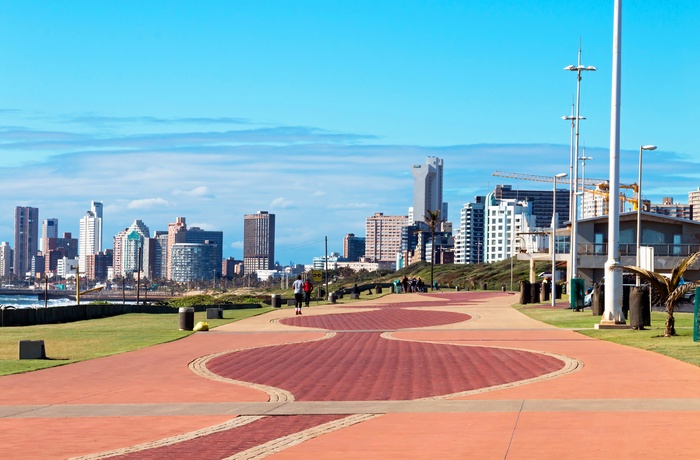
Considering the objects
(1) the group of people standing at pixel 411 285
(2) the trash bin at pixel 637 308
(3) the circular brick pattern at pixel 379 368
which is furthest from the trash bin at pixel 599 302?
(1) the group of people standing at pixel 411 285

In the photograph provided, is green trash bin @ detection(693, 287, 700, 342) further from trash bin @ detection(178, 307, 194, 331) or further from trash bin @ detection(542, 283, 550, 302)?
trash bin @ detection(542, 283, 550, 302)

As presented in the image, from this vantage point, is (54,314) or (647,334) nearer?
(647,334)

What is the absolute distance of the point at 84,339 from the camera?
2833cm

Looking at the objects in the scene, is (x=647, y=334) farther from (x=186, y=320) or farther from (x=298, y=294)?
(x=298, y=294)

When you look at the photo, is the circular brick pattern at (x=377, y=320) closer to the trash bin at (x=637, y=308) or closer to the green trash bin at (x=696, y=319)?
the trash bin at (x=637, y=308)

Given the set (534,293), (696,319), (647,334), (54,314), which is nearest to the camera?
(696,319)

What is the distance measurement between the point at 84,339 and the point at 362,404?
16.4 m

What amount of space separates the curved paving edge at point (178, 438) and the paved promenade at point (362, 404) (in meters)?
Result: 0.02

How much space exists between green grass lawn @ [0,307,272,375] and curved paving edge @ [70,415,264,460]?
310 inches

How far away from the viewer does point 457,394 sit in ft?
47.3

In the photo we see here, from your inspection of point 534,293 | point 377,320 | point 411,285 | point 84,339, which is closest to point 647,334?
point 377,320

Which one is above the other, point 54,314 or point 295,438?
point 295,438

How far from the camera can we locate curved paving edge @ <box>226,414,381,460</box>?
9983 millimetres

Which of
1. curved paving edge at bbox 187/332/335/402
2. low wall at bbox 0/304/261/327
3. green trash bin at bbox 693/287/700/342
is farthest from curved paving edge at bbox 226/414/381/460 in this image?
low wall at bbox 0/304/261/327
